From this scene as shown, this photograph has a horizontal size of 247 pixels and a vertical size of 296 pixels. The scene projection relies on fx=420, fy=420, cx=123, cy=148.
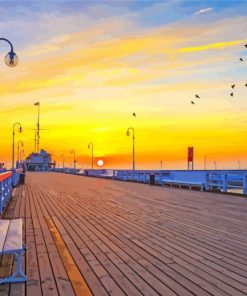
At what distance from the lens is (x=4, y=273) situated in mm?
6391

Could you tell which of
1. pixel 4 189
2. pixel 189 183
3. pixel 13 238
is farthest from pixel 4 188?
pixel 189 183

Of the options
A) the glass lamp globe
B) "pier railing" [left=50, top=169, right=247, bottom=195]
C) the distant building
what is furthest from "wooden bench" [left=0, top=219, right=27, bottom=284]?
the distant building

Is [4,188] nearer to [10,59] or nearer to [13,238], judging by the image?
[10,59]

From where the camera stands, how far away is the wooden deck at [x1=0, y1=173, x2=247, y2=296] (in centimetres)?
568

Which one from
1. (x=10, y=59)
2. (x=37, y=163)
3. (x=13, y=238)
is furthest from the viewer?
(x=37, y=163)

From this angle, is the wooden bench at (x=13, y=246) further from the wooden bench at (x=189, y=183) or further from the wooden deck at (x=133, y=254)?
the wooden bench at (x=189, y=183)

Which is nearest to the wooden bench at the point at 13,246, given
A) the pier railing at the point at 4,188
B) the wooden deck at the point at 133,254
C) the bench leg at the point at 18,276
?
the bench leg at the point at 18,276

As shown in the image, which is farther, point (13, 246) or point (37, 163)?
point (37, 163)

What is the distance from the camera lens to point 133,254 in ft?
25.2

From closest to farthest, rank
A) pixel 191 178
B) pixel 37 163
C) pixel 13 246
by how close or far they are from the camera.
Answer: pixel 13 246, pixel 191 178, pixel 37 163

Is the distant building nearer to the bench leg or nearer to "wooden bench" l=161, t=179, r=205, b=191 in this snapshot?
"wooden bench" l=161, t=179, r=205, b=191

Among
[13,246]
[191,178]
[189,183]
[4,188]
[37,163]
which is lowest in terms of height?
[13,246]

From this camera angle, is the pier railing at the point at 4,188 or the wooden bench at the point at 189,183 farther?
the wooden bench at the point at 189,183

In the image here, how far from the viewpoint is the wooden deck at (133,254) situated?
5.68 m
